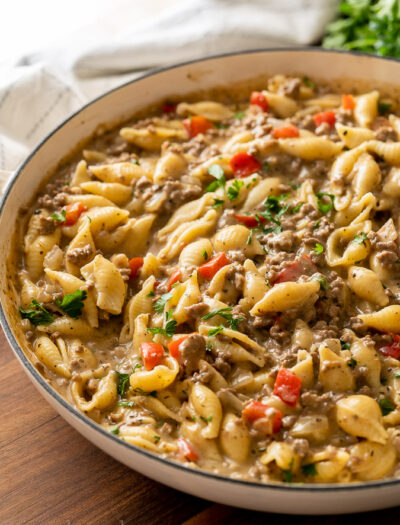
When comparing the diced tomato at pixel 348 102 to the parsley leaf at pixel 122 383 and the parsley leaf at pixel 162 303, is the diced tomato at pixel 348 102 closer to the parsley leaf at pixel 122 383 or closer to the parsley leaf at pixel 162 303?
the parsley leaf at pixel 162 303

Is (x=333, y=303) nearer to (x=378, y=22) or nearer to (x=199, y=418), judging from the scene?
(x=199, y=418)

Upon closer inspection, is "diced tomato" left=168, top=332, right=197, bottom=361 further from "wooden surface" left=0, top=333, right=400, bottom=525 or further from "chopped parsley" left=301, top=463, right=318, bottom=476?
"chopped parsley" left=301, top=463, right=318, bottom=476

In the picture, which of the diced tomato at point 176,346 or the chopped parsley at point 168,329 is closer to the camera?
the diced tomato at point 176,346

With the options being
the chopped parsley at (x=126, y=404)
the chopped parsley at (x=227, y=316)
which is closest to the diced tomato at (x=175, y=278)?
the chopped parsley at (x=227, y=316)

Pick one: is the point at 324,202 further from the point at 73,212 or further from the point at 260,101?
the point at 73,212

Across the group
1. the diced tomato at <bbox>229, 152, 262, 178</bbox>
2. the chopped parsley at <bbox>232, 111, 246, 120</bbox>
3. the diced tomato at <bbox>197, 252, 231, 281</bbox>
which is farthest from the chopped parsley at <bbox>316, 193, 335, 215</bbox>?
the chopped parsley at <bbox>232, 111, 246, 120</bbox>

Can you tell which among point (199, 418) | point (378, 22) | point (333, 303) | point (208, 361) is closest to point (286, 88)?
point (378, 22)
